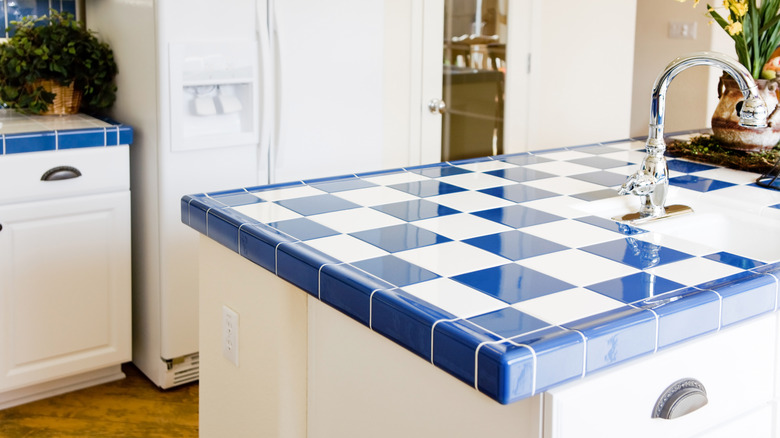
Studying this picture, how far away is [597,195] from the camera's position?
194 cm

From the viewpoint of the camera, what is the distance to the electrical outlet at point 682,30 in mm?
5496

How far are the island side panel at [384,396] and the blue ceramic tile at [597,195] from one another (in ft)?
2.29

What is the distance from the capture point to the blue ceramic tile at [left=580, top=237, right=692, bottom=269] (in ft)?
4.71

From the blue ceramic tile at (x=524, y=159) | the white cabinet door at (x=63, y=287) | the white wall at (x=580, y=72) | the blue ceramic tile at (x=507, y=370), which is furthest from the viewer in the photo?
the white wall at (x=580, y=72)

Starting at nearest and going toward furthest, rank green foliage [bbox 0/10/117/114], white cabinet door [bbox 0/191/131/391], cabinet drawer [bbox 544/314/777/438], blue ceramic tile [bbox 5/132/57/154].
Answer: cabinet drawer [bbox 544/314/777/438] < blue ceramic tile [bbox 5/132/57/154] < white cabinet door [bbox 0/191/131/391] < green foliage [bbox 0/10/117/114]

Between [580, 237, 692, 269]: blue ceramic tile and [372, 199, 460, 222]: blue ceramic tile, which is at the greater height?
[372, 199, 460, 222]: blue ceramic tile

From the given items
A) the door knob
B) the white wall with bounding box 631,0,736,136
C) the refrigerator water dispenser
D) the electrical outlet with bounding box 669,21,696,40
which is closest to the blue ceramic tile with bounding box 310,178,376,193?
the refrigerator water dispenser

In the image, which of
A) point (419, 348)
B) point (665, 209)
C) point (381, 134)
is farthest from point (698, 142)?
point (419, 348)

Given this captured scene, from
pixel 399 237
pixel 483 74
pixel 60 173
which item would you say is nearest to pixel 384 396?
pixel 399 237

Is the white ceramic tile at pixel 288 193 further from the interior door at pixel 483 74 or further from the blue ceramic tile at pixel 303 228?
the interior door at pixel 483 74

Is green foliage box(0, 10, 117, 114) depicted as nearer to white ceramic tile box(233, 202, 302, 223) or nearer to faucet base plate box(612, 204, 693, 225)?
white ceramic tile box(233, 202, 302, 223)

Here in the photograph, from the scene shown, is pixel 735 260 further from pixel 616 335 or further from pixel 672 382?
pixel 616 335

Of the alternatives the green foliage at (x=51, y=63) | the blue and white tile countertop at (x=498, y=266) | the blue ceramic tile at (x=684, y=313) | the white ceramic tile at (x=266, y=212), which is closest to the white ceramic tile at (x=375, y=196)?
the blue and white tile countertop at (x=498, y=266)

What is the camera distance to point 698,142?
2459 millimetres
